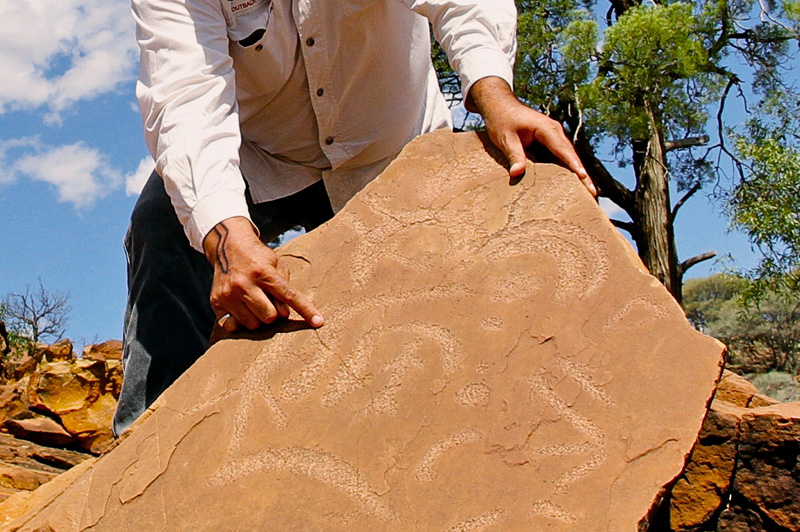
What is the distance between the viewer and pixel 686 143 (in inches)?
358

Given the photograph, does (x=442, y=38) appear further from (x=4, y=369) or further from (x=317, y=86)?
(x=4, y=369)

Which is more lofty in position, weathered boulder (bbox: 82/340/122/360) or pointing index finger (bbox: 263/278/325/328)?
pointing index finger (bbox: 263/278/325/328)

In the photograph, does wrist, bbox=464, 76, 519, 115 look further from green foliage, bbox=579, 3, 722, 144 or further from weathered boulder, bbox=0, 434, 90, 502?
green foliage, bbox=579, 3, 722, 144

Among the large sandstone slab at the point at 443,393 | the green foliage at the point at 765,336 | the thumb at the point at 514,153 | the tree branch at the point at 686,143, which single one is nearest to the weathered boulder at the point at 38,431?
the large sandstone slab at the point at 443,393

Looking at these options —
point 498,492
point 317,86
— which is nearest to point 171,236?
point 317,86

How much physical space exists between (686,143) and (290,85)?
7378 millimetres

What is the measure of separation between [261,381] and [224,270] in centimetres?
28

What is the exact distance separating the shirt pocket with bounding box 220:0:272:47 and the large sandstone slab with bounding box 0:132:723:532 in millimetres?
785

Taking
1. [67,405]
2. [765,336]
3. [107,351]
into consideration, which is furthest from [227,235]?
[765,336]

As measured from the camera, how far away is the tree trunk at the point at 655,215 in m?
8.20

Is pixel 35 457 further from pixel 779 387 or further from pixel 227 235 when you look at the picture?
pixel 779 387

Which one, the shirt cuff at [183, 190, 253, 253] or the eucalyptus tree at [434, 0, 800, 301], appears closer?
the shirt cuff at [183, 190, 253, 253]

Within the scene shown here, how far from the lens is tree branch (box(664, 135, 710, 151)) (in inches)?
355

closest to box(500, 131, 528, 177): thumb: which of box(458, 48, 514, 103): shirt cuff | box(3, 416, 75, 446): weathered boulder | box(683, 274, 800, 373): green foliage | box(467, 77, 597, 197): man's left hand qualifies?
box(467, 77, 597, 197): man's left hand
